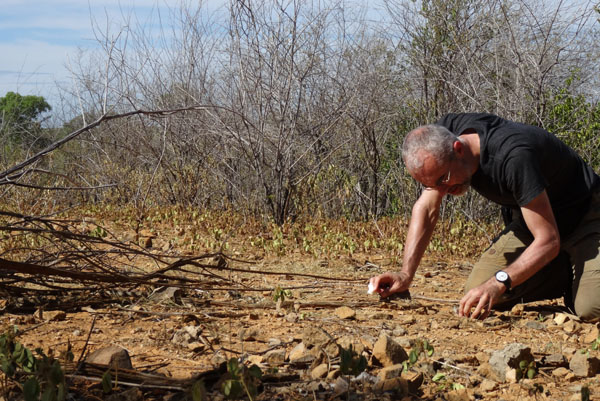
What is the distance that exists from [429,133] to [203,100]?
5.71 metres

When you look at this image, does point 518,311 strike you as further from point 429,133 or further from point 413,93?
point 413,93

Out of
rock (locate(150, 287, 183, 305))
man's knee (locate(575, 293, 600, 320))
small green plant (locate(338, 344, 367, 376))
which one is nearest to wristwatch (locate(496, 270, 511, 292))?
man's knee (locate(575, 293, 600, 320))

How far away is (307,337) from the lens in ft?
8.80

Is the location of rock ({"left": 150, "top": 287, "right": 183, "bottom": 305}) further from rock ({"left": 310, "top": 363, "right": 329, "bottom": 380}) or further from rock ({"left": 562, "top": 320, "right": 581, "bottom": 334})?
rock ({"left": 562, "top": 320, "right": 581, "bottom": 334})

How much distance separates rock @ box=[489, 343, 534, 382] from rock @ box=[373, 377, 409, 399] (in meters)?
0.44

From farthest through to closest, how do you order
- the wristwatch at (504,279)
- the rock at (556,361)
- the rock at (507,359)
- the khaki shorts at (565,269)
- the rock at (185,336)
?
the khaki shorts at (565,269)
the wristwatch at (504,279)
the rock at (185,336)
the rock at (556,361)
the rock at (507,359)

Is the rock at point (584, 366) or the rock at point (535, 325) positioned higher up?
the rock at point (584, 366)

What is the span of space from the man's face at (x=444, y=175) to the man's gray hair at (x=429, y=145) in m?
0.02

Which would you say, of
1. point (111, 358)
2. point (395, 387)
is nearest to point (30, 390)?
point (111, 358)

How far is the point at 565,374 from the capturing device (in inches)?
100

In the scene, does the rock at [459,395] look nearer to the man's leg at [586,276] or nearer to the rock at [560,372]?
the rock at [560,372]

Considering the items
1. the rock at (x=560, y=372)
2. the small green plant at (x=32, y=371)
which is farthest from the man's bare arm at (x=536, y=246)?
the small green plant at (x=32, y=371)

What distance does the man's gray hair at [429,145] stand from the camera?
3072 millimetres

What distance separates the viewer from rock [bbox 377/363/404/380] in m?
2.33
